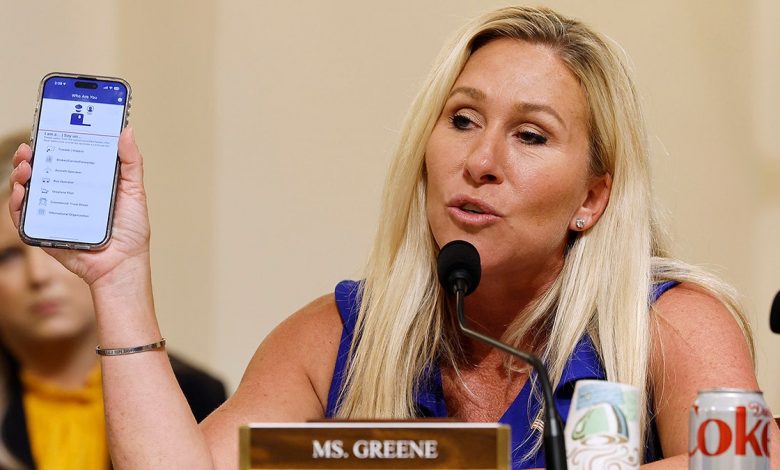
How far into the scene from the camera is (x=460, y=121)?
172cm

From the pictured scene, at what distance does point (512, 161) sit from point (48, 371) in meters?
1.11

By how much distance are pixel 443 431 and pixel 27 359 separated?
1495mm

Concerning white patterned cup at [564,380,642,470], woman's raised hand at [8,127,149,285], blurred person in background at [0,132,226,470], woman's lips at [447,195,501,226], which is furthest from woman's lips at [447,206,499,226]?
blurred person in background at [0,132,226,470]

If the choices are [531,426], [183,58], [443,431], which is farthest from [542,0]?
[443,431]

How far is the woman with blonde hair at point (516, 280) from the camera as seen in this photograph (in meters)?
1.60

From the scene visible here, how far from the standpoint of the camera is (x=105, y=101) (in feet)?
4.64

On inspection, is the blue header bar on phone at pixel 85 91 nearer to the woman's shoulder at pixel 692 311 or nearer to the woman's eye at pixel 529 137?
the woman's eye at pixel 529 137

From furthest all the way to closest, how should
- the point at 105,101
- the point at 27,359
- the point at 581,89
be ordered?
the point at 27,359
the point at 581,89
the point at 105,101

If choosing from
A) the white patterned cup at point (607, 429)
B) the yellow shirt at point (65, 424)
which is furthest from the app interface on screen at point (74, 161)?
the yellow shirt at point (65, 424)

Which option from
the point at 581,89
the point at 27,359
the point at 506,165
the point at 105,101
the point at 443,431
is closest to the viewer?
the point at 443,431

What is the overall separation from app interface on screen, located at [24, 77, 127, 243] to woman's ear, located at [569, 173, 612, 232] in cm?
70

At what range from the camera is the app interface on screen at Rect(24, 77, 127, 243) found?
1.36 meters

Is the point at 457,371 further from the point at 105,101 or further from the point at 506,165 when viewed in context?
the point at 105,101

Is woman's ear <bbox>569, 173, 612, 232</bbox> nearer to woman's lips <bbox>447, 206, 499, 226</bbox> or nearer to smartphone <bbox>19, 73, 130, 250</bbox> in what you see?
woman's lips <bbox>447, 206, 499, 226</bbox>
